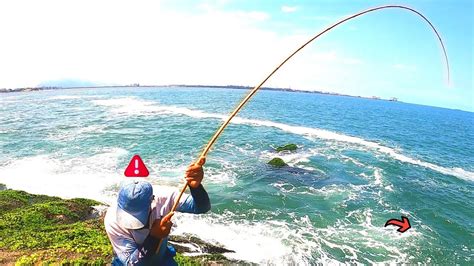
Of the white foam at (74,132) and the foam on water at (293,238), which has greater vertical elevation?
the white foam at (74,132)

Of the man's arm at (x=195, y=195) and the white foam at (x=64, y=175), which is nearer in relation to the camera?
the man's arm at (x=195, y=195)

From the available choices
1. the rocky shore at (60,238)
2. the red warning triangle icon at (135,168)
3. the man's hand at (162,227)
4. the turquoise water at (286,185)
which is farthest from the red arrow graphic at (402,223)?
the man's hand at (162,227)

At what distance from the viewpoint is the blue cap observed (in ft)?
13.1

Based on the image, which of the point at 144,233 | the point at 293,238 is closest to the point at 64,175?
the point at 293,238

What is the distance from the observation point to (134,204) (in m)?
3.98

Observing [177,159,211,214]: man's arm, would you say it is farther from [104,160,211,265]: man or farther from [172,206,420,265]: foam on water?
[172,206,420,265]: foam on water

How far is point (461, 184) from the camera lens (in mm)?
28469

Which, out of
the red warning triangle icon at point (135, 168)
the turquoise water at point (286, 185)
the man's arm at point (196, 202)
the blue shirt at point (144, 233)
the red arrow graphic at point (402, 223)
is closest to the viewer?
the blue shirt at point (144, 233)

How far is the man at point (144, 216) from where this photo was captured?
402 cm

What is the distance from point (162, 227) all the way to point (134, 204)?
0.44m

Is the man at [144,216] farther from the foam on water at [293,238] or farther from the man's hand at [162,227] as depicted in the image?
the foam on water at [293,238]

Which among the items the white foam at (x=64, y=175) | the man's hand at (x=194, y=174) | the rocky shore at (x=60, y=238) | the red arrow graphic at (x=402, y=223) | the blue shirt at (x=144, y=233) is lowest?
the red arrow graphic at (x=402, y=223)

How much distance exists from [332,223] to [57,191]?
15627mm

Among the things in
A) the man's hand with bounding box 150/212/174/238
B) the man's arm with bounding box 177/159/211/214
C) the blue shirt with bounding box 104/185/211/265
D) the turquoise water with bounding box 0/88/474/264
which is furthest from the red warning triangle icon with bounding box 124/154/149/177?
the turquoise water with bounding box 0/88/474/264
